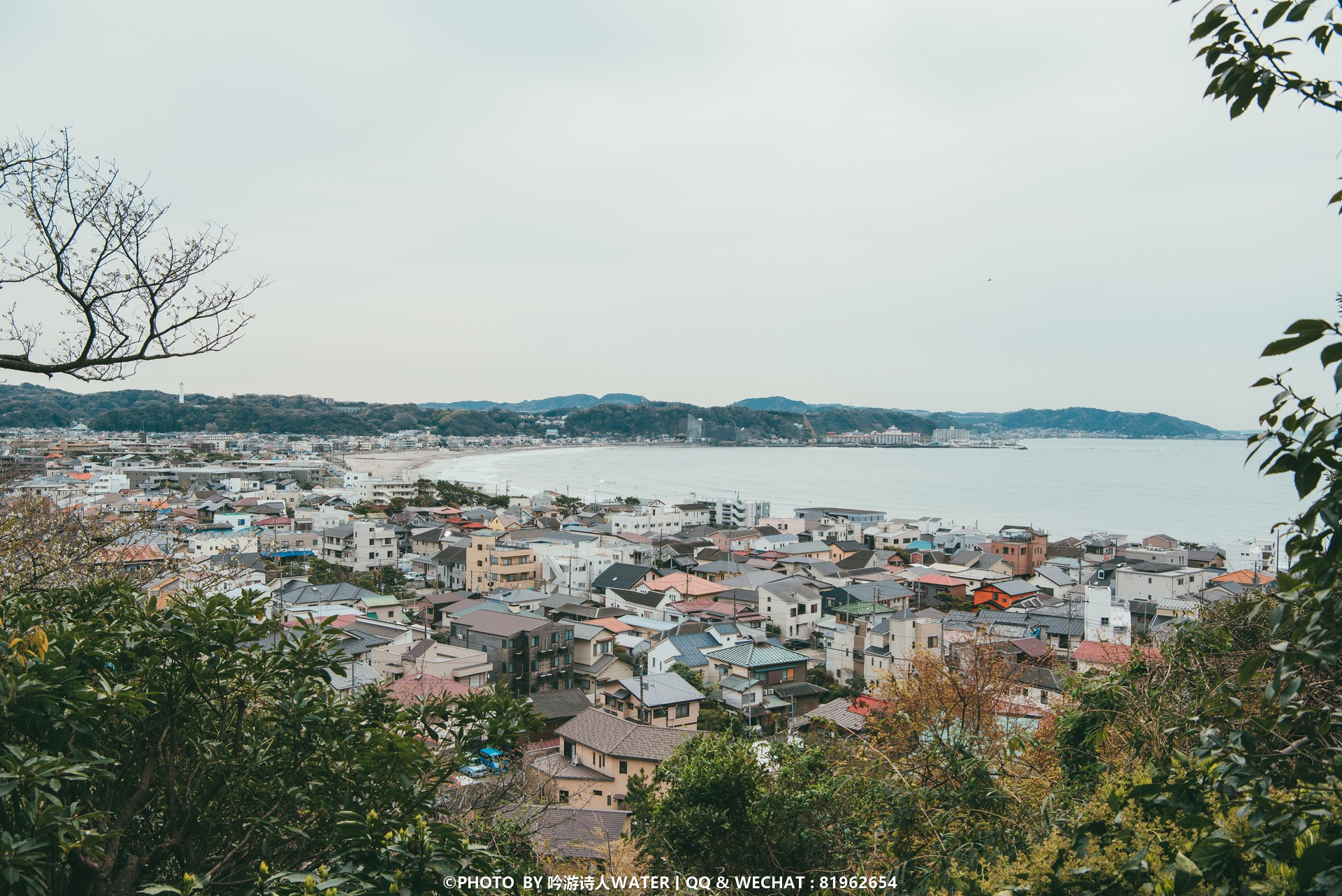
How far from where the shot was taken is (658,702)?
36.8 ft

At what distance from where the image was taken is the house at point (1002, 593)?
20094 mm

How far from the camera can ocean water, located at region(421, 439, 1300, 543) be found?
1578 inches

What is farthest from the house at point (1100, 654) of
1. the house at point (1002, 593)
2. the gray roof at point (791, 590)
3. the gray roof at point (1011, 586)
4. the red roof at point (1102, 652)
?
the gray roof at point (1011, 586)

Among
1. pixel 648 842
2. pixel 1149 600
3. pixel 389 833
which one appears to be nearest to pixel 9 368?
pixel 389 833

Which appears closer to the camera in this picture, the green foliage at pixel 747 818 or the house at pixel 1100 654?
the green foliage at pixel 747 818

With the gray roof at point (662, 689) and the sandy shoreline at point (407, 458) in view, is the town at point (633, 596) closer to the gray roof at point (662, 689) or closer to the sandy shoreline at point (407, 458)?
the gray roof at point (662, 689)

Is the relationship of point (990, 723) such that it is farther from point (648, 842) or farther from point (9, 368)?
point (9, 368)

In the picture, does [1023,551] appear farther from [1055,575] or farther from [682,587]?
[682,587]

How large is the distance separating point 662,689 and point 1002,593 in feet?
40.8

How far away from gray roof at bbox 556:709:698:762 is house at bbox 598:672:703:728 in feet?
4.44

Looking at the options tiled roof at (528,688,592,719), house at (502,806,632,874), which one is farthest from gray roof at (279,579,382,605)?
house at (502,806,632,874)

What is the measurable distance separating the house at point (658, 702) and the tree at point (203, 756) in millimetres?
8904

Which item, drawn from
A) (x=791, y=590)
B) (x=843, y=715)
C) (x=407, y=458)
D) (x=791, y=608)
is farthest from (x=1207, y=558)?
(x=407, y=458)

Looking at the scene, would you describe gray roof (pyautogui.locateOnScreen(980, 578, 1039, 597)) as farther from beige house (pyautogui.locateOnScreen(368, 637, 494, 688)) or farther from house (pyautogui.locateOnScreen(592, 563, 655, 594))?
beige house (pyautogui.locateOnScreen(368, 637, 494, 688))
